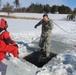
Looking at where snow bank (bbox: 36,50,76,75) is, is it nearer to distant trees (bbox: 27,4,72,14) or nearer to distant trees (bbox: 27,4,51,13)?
distant trees (bbox: 27,4,72,14)

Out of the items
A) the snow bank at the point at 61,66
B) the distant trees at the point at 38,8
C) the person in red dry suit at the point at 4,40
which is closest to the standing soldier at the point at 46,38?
the snow bank at the point at 61,66

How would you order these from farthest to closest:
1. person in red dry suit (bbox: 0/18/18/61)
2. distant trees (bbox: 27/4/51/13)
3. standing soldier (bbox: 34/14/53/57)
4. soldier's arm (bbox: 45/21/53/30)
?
1. distant trees (bbox: 27/4/51/13)
2. standing soldier (bbox: 34/14/53/57)
3. soldier's arm (bbox: 45/21/53/30)
4. person in red dry suit (bbox: 0/18/18/61)

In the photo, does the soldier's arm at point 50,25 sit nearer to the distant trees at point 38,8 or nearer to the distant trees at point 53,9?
the distant trees at point 53,9

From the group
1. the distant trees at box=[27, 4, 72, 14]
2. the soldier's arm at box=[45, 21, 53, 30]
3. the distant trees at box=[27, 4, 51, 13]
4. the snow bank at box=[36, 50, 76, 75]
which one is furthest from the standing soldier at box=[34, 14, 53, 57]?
the distant trees at box=[27, 4, 51, 13]

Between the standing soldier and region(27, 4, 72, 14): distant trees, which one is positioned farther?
region(27, 4, 72, 14): distant trees

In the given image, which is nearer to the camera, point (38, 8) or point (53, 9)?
point (53, 9)

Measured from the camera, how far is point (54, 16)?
52125mm

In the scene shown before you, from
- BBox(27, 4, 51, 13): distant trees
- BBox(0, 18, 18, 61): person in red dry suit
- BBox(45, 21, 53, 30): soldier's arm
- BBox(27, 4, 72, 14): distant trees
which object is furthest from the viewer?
BBox(27, 4, 51, 13): distant trees

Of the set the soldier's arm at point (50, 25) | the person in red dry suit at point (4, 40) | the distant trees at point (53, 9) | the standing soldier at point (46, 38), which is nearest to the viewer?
the person in red dry suit at point (4, 40)

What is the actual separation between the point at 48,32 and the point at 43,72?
1.95 meters

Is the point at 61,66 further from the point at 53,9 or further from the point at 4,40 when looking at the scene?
the point at 53,9

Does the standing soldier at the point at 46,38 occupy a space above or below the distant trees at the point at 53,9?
above

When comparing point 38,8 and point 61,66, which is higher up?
point 61,66

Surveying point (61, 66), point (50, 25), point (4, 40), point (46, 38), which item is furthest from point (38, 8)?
point (4, 40)
